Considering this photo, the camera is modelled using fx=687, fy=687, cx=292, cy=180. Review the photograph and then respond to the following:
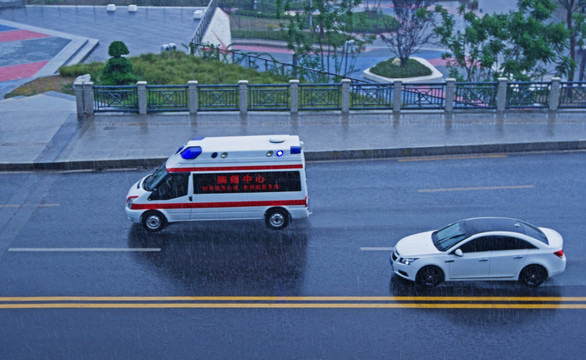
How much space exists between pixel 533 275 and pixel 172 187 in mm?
7625

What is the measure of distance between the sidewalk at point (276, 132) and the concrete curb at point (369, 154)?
1.1 inches

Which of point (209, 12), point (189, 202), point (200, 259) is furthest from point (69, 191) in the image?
point (209, 12)

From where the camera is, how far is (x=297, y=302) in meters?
12.2

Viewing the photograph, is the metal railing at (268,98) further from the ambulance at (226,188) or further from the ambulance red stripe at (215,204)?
the ambulance red stripe at (215,204)

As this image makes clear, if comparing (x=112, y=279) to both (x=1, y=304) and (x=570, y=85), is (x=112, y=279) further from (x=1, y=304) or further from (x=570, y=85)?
(x=570, y=85)

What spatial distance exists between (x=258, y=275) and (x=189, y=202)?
2.77 metres

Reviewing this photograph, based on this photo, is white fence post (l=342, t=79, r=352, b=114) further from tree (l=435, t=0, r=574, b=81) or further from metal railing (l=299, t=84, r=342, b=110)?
tree (l=435, t=0, r=574, b=81)

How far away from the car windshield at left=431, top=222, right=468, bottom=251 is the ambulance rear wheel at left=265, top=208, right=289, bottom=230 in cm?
337

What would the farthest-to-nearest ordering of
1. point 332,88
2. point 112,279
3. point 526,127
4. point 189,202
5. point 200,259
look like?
point 332,88 → point 526,127 → point 189,202 → point 200,259 → point 112,279

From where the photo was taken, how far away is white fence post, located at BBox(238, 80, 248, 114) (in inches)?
949

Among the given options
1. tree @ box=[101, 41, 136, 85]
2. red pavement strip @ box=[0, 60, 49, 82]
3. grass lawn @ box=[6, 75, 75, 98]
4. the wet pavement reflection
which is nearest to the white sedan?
the wet pavement reflection

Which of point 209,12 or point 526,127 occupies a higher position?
point 209,12

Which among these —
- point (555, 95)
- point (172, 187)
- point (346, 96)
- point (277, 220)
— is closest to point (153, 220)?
point (172, 187)

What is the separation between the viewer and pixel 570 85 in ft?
83.5
